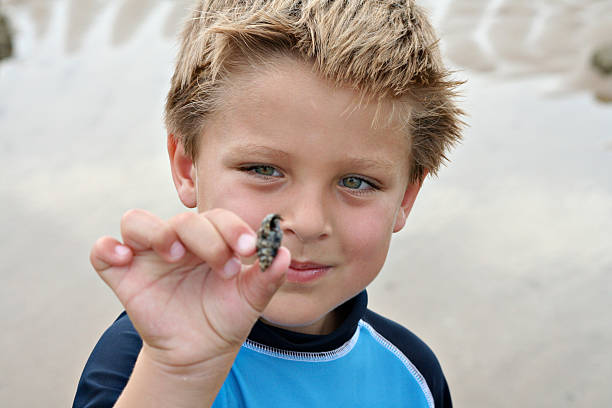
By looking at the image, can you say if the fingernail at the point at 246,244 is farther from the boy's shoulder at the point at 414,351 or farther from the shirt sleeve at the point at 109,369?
the boy's shoulder at the point at 414,351

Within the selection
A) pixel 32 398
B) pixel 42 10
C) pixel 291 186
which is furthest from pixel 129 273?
pixel 42 10

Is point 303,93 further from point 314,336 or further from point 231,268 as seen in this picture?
point 314,336

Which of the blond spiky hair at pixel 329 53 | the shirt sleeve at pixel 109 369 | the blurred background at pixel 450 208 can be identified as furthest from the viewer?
the blurred background at pixel 450 208

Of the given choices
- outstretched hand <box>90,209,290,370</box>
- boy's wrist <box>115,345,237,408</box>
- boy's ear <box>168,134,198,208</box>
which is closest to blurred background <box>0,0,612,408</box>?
boy's ear <box>168,134,198,208</box>

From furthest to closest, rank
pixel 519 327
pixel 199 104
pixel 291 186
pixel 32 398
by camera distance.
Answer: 1. pixel 519 327
2. pixel 32 398
3. pixel 199 104
4. pixel 291 186

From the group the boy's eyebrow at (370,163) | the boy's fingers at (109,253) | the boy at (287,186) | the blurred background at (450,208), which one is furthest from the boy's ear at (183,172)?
the blurred background at (450,208)

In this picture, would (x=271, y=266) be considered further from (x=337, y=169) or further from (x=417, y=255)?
(x=417, y=255)

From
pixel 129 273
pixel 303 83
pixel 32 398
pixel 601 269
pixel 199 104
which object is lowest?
pixel 32 398

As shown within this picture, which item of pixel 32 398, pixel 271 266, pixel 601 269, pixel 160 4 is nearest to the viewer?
pixel 271 266
